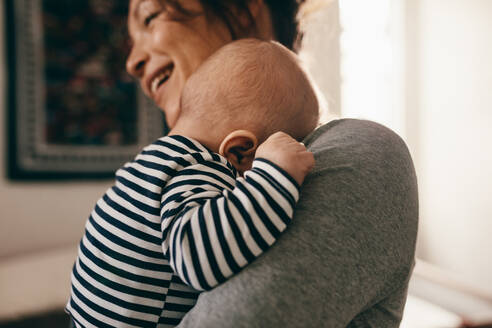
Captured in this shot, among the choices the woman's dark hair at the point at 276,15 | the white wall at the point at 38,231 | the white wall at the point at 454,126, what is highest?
the woman's dark hair at the point at 276,15

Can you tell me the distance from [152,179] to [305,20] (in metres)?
0.78

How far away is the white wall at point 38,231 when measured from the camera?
181 centimetres

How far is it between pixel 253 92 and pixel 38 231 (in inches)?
84.8

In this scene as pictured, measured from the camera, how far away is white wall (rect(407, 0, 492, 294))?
1.35 metres

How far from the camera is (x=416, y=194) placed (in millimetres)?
554

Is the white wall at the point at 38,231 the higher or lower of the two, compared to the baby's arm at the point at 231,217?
lower

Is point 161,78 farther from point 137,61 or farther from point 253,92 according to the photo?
point 253,92

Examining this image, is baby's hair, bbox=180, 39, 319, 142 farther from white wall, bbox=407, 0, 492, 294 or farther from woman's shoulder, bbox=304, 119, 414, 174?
white wall, bbox=407, 0, 492, 294

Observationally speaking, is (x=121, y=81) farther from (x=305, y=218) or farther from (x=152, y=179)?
(x=305, y=218)

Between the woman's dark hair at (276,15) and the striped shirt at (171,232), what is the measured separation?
0.47 m

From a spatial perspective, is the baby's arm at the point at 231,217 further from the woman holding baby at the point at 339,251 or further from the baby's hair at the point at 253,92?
the baby's hair at the point at 253,92

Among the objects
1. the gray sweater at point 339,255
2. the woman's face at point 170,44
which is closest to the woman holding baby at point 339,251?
the gray sweater at point 339,255

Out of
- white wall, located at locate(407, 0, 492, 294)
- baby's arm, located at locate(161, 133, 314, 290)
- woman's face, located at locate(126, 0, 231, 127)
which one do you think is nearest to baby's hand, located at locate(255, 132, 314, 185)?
baby's arm, located at locate(161, 133, 314, 290)

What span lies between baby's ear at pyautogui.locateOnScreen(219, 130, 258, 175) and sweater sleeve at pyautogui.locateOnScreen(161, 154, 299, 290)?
0.11m
